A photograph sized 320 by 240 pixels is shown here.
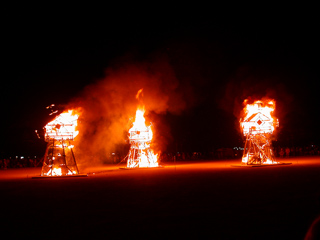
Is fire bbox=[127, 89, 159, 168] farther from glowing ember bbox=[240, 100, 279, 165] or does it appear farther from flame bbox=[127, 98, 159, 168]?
glowing ember bbox=[240, 100, 279, 165]

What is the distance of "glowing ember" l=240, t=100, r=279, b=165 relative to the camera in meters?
35.1

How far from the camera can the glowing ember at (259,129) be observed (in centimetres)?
3506

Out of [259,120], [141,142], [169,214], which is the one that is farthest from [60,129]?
[169,214]

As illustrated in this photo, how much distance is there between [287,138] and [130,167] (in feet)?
101

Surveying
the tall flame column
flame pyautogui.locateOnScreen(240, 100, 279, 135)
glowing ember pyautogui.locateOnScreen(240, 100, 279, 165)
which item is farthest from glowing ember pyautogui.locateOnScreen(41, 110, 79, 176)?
glowing ember pyautogui.locateOnScreen(240, 100, 279, 165)

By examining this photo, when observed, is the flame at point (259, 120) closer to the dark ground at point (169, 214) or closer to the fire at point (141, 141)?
the fire at point (141, 141)

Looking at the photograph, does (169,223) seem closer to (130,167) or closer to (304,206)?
(304,206)

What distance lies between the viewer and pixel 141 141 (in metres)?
38.3

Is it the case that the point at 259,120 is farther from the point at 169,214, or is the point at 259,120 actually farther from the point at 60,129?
the point at 169,214

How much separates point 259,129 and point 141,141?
36.9 feet

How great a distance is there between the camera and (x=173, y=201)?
12.9m

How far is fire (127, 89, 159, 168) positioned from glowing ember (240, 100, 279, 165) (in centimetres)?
901

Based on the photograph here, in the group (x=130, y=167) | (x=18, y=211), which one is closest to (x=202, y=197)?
(x=18, y=211)

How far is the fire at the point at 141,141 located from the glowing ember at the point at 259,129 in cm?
901
